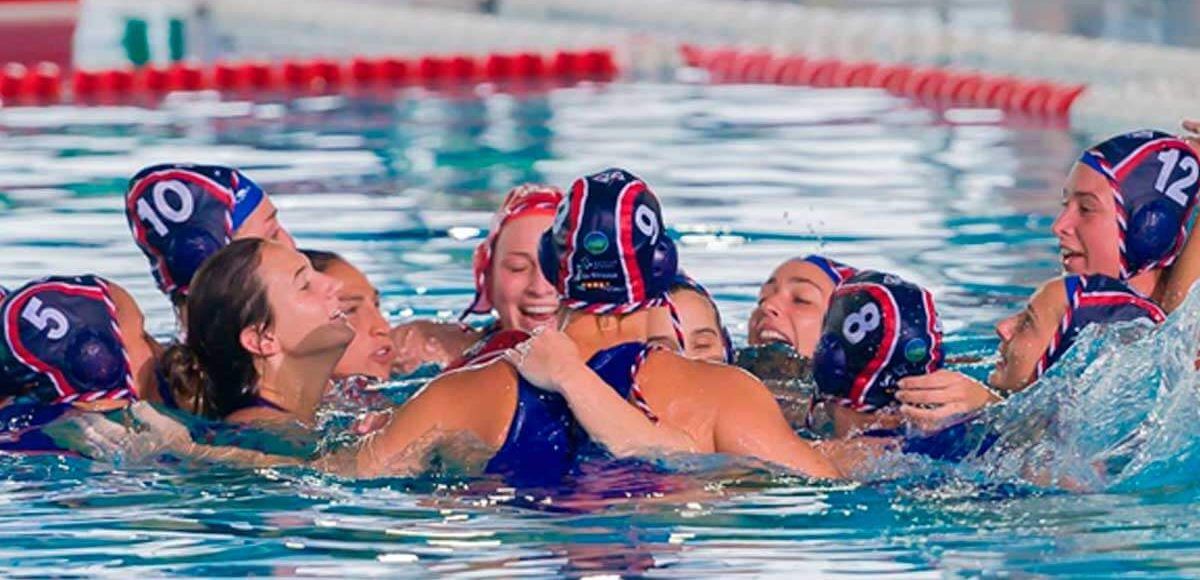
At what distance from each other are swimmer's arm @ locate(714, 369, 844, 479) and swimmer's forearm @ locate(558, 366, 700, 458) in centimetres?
8

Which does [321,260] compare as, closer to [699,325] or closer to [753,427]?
[699,325]

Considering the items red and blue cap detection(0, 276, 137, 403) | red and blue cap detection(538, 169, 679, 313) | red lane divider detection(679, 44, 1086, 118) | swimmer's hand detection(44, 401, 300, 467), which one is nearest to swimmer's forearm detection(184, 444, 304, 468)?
swimmer's hand detection(44, 401, 300, 467)

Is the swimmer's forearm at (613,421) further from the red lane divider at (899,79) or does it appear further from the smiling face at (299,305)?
the red lane divider at (899,79)

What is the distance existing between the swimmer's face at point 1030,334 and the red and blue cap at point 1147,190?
0.53 m


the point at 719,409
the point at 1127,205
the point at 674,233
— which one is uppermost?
the point at 1127,205

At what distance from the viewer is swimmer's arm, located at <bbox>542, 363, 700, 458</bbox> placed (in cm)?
468

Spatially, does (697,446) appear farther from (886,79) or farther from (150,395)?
(886,79)

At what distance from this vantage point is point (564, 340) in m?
4.73

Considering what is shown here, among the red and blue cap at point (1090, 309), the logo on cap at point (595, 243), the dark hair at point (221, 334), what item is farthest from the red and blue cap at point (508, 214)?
the red and blue cap at point (1090, 309)

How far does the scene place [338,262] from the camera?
652 cm

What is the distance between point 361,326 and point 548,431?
1.77 m

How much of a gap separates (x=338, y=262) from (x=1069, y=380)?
86.3 inches

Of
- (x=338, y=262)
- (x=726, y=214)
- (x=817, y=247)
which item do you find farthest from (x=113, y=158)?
(x=338, y=262)

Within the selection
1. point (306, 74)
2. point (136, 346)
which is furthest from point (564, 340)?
point (306, 74)
